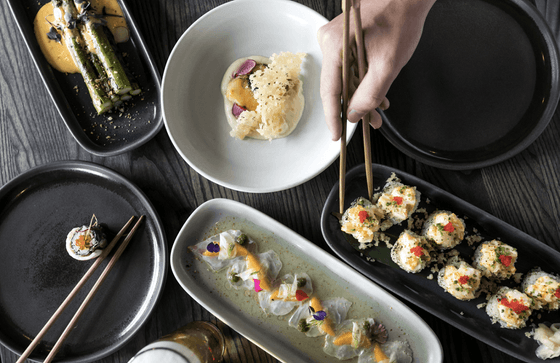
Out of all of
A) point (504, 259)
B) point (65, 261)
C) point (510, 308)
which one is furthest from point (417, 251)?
point (65, 261)

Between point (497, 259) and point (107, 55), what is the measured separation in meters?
2.41

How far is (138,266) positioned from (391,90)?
1.76 m

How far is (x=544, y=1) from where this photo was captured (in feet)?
5.69

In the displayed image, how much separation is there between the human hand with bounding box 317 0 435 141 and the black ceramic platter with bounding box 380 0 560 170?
0.36 meters

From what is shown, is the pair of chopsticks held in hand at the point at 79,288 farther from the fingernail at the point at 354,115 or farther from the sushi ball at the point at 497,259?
the sushi ball at the point at 497,259

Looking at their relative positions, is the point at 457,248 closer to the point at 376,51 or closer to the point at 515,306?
the point at 515,306

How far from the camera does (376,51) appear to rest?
1289 millimetres

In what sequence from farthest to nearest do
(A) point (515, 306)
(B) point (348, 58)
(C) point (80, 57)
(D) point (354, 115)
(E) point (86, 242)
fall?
(C) point (80, 57) → (E) point (86, 242) → (A) point (515, 306) → (D) point (354, 115) → (B) point (348, 58)

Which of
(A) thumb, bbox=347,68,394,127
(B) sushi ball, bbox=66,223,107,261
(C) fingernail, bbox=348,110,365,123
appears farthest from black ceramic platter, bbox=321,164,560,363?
(B) sushi ball, bbox=66,223,107,261

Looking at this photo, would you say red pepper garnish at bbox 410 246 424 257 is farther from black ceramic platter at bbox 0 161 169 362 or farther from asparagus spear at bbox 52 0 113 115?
asparagus spear at bbox 52 0 113 115

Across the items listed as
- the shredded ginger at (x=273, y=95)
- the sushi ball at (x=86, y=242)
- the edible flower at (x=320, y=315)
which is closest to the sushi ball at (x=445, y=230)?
the edible flower at (x=320, y=315)

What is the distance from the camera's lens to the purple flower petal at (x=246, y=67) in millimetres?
1778

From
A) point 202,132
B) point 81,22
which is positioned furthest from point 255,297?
point 81,22

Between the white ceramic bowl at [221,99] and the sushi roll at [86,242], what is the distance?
2.26 ft
